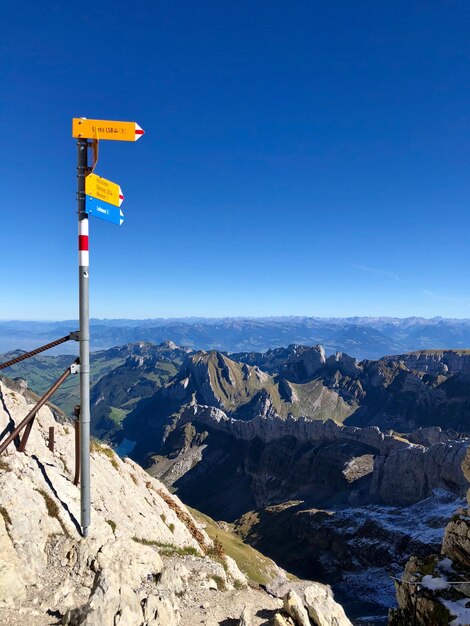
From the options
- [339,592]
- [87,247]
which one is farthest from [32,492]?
[339,592]

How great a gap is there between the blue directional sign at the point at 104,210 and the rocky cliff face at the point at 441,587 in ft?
62.3

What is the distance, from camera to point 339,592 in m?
82.2

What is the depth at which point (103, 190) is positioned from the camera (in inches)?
532

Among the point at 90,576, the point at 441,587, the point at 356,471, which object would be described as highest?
the point at 90,576

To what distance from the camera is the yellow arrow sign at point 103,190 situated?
13.2m

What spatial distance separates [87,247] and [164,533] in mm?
22502

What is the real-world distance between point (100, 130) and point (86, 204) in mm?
2457

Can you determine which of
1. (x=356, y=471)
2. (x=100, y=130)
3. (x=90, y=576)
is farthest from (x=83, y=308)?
(x=356, y=471)

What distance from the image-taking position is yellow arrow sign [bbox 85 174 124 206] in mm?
13203

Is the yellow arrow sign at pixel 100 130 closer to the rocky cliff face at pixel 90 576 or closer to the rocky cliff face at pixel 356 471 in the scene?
the rocky cliff face at pixel 90 576

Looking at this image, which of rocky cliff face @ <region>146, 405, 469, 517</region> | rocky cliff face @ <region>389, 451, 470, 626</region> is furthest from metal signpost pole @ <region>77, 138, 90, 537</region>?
rocky cliff face @ <region>146, 405, 469, 517</region>

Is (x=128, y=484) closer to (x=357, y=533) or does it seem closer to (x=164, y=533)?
(x=164, y=533)

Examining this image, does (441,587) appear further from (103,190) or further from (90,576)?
(103,190)

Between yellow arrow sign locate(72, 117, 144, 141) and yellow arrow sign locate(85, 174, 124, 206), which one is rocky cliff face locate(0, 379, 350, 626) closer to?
yellow arrow sign locate(85, 174, 124, 206)
